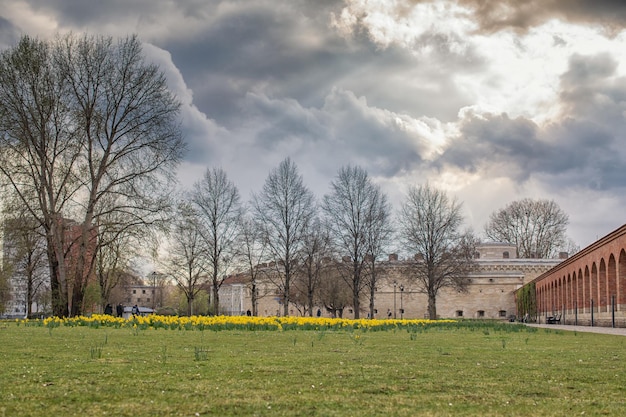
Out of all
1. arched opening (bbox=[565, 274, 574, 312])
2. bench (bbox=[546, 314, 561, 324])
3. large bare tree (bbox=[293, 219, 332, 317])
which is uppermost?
large bare tree (bbox=[293, 219, 332, 317])

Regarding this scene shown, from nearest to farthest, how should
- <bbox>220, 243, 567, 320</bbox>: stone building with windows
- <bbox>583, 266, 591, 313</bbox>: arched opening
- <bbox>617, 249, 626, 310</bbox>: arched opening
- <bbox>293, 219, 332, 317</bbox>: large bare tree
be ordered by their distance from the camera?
<bbox>617, 249, 626, 310</bbox>: arched opening, <bbox>583, 266, 591, 313</bbox>: arched opening, <bbox>293, 219, 332, 317</bbox>: large bare tree, <bbox>220, 243, 567, 320</bbox>: stone building with windows

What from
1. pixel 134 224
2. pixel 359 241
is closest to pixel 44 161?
pixel 134 224

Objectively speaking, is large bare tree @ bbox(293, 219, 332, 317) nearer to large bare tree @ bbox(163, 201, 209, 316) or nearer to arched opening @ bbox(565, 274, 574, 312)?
large bare tree @ bbox(163, 201, 209, 316)

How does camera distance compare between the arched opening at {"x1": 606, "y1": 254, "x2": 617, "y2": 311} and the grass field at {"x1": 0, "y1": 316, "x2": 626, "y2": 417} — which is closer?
the grass field at {"x1": 0, "y1": 316, "x2": 626, "y2": 417}

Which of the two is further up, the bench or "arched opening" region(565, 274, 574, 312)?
"arched opening" region(565, 274, 574, 312)

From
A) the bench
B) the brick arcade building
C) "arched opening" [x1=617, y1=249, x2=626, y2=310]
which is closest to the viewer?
"arched opening" [x1=617, y1=249, x2=626, y2=310]

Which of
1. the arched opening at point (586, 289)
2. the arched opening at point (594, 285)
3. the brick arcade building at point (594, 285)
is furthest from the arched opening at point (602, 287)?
the arched opening at point (586, 289)

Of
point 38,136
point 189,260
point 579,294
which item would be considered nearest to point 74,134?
point 38,136

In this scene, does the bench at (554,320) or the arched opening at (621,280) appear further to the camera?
the bench at (554,320)

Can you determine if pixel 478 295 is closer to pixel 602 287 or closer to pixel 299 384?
pixel 602 287

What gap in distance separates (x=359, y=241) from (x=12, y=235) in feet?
95.2

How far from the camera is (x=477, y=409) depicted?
5.45 meters

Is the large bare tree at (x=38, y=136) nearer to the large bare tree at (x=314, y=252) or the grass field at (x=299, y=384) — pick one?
the grass field at (x=299, y=384)

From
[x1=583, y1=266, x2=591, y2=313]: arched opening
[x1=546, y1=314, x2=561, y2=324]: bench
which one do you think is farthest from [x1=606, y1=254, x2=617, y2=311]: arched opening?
[x1=546, y1=314, x2=561, y2=324]: bench
